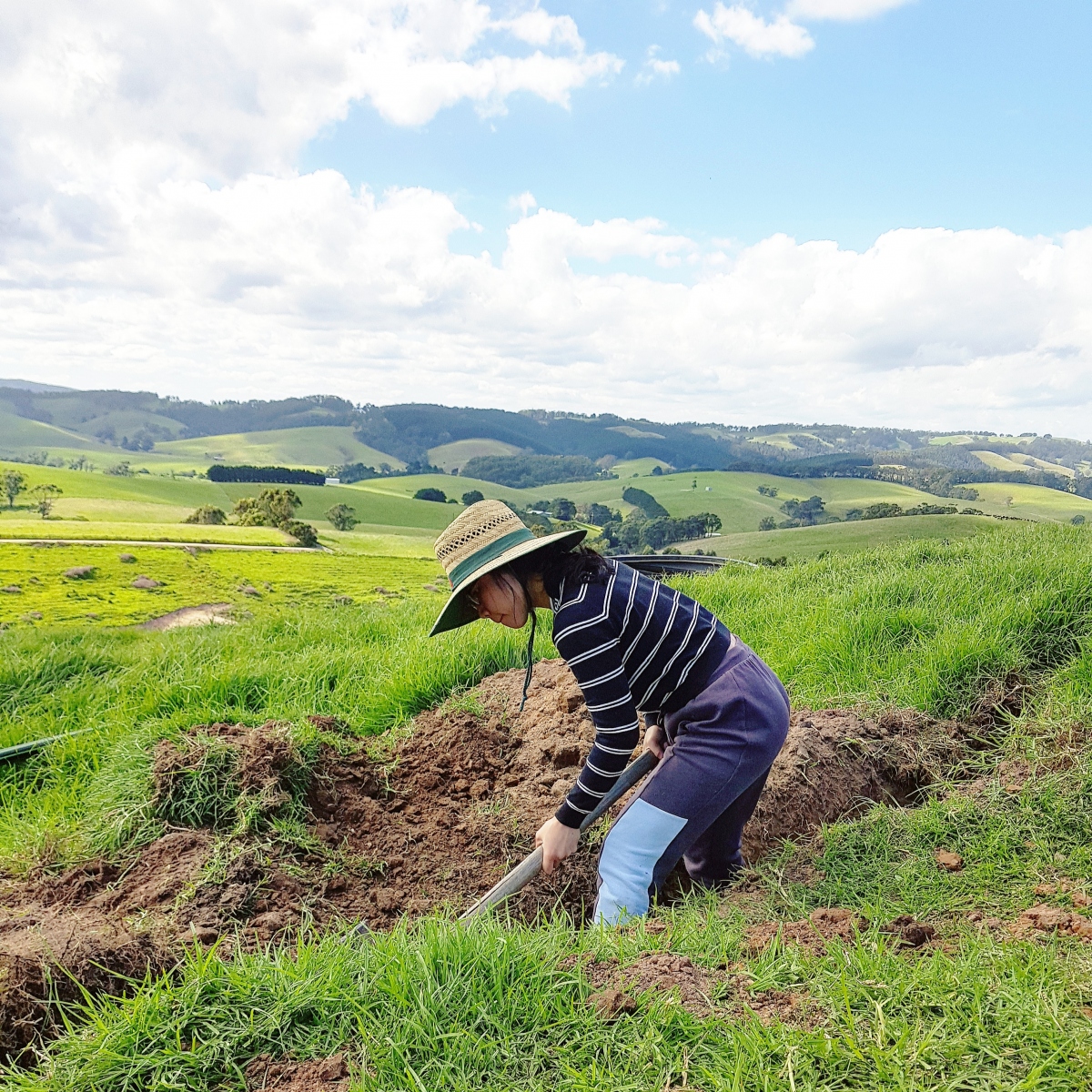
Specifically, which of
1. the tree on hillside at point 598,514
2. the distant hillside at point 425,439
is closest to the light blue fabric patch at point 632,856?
the tree on hillside at point 598,514

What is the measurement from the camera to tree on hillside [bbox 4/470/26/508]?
1116 cm

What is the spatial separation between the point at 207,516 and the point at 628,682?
12004 mm

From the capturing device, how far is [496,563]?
2357mm

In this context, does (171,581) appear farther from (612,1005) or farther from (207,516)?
(612,1005)

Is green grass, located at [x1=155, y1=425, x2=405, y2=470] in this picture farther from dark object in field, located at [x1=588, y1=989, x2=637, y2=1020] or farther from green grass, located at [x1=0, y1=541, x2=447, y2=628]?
dark object in field, located at [x1=588, y1=989, x2=637, y2=1020]

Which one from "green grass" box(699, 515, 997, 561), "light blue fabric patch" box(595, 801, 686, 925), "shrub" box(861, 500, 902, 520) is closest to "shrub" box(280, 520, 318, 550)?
"green grass" box(699, 515, 997, 561)

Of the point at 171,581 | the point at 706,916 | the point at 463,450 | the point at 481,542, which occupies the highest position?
the point at 463,450

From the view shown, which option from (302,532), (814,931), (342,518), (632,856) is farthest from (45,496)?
(814,931)

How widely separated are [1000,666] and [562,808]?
3.07 metres

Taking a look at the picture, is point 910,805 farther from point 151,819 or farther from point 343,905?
point 151,819

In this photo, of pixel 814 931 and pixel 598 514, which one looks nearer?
pixel 814 931

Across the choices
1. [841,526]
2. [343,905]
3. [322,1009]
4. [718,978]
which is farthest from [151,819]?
→ [841,526]

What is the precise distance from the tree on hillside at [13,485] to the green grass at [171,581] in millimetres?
2512

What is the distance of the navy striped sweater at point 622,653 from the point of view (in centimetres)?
241
